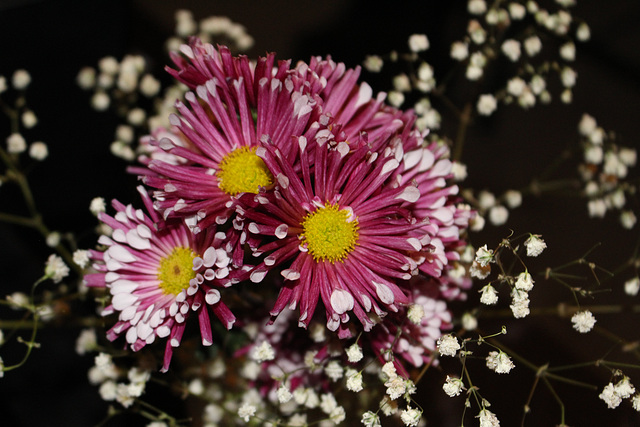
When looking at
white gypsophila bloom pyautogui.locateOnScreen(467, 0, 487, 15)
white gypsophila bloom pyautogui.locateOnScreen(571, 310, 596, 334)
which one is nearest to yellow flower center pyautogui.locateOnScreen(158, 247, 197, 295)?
white gypsophila bloom pyautogui.locateOnScreen(571, 310, 596, 334)

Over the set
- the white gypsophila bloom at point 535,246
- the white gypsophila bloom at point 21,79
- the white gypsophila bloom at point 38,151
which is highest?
the white gypsophila bloom at point 21,79

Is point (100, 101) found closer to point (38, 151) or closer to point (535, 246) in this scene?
point (38, 151)

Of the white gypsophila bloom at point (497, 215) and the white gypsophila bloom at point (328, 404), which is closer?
the white gypsophila bloom at point (328, 404)

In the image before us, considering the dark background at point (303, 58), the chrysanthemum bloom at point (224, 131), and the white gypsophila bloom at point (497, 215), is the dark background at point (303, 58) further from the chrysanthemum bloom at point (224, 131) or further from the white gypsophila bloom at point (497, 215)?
the chrysanthemum bloom at point (224, 131)

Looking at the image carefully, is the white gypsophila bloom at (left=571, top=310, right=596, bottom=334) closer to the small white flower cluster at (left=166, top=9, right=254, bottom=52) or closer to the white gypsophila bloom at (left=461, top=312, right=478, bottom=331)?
the white gypsophila bloom at (left=461, top=312, right=478, bottom=331)

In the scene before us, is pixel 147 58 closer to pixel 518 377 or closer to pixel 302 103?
pixel 302 103

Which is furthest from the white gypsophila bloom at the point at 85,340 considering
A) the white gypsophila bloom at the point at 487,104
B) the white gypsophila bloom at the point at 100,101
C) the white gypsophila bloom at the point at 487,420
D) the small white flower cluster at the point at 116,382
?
the white gypsophila bloom at the point at 487,104
